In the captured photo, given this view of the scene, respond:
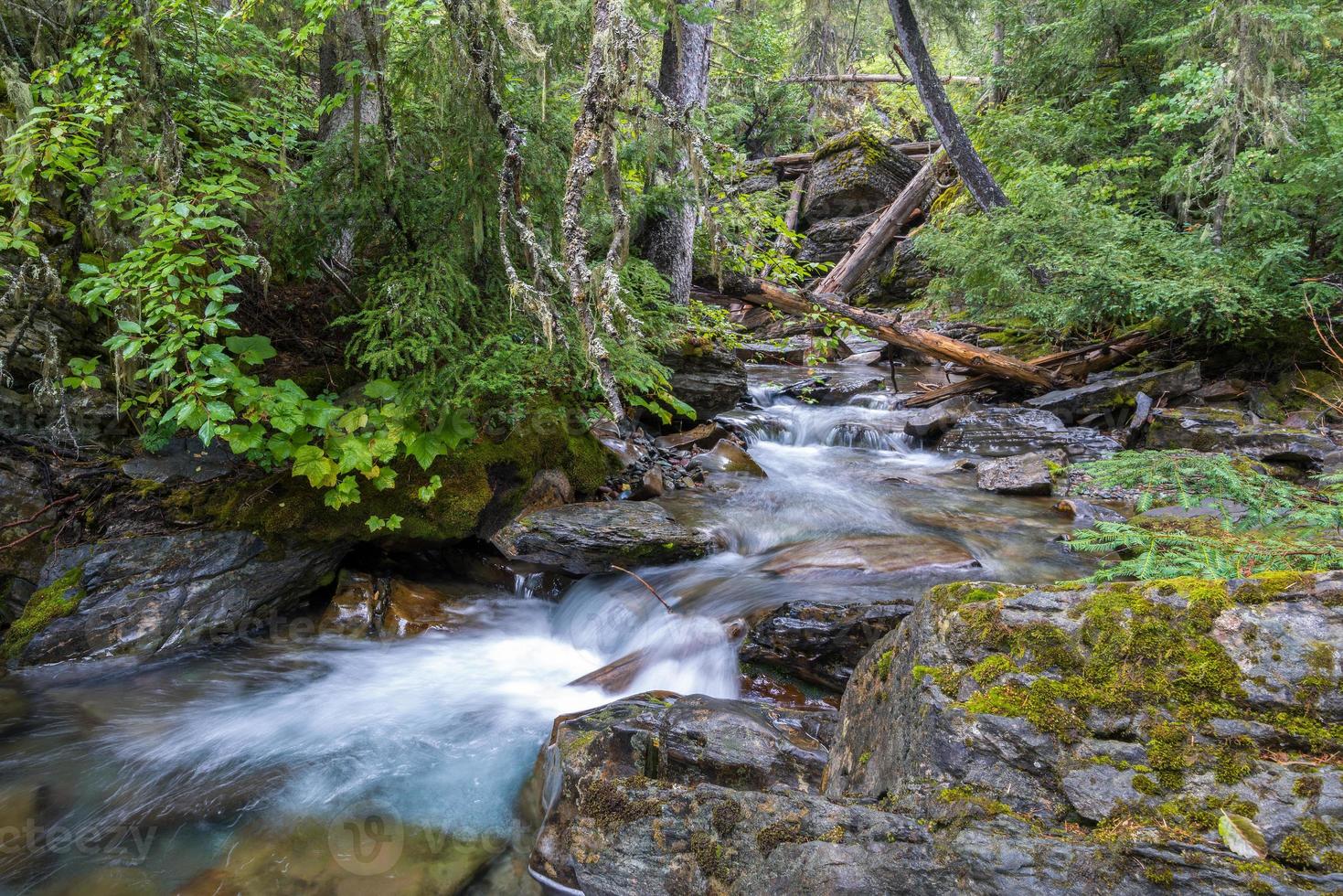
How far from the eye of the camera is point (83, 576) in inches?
182

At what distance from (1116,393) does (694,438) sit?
6.03 m

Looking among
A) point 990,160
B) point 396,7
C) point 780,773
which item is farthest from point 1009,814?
point 990,160

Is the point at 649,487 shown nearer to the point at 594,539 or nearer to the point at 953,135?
the point at 594,539

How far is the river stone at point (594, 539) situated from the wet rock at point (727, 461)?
2.07 metres

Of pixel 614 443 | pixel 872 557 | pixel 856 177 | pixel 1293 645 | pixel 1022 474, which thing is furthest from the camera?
pixel 856 177

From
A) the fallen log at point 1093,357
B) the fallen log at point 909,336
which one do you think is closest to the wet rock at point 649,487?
the fallen log at point 909,336

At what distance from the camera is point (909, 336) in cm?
1023

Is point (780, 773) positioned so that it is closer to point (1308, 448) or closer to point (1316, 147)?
point (1308, 448)

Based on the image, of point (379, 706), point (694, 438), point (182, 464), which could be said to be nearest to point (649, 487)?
point (694, 438)

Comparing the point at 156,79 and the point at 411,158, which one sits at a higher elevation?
the point at 156,79

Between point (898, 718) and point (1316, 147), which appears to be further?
point (1316, 147)

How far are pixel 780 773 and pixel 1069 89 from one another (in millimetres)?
14188

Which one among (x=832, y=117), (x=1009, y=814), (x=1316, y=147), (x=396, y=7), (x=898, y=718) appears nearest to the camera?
(x=1009, y=814)

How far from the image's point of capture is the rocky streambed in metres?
1.85
